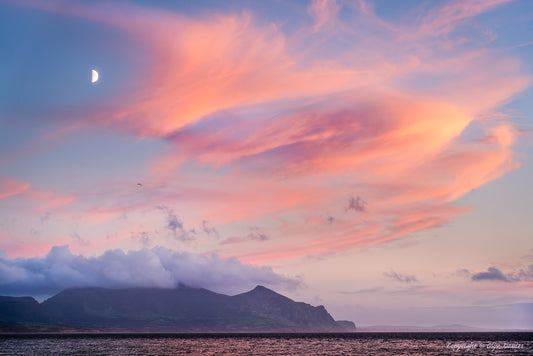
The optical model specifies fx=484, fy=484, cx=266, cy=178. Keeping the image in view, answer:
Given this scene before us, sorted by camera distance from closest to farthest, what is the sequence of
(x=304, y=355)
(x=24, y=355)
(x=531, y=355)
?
(x=531, y=355)
(x=304, y=355)
(x=24, y=355)

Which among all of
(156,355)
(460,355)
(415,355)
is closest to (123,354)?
(156,355)

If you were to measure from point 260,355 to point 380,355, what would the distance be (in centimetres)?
3875

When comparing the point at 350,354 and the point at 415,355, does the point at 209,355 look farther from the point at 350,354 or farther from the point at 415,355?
the point at 415,355

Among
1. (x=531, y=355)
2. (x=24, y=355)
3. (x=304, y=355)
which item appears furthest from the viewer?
(x=24, y=355)

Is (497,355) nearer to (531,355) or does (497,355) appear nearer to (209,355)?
(531,355)

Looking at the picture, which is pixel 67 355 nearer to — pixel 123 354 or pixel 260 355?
pixel 123 354

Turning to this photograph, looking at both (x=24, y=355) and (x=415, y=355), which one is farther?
(x=24, y=355)

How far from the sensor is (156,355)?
162 metres

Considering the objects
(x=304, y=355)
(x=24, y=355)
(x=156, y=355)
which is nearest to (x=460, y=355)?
(x=304, y=355)

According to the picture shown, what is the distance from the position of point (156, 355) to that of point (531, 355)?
119 metres

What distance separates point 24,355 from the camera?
16925 cm

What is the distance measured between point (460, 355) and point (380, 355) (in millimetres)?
25198

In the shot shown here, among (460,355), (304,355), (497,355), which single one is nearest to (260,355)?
(304,355)

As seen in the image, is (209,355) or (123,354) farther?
(123,354)
